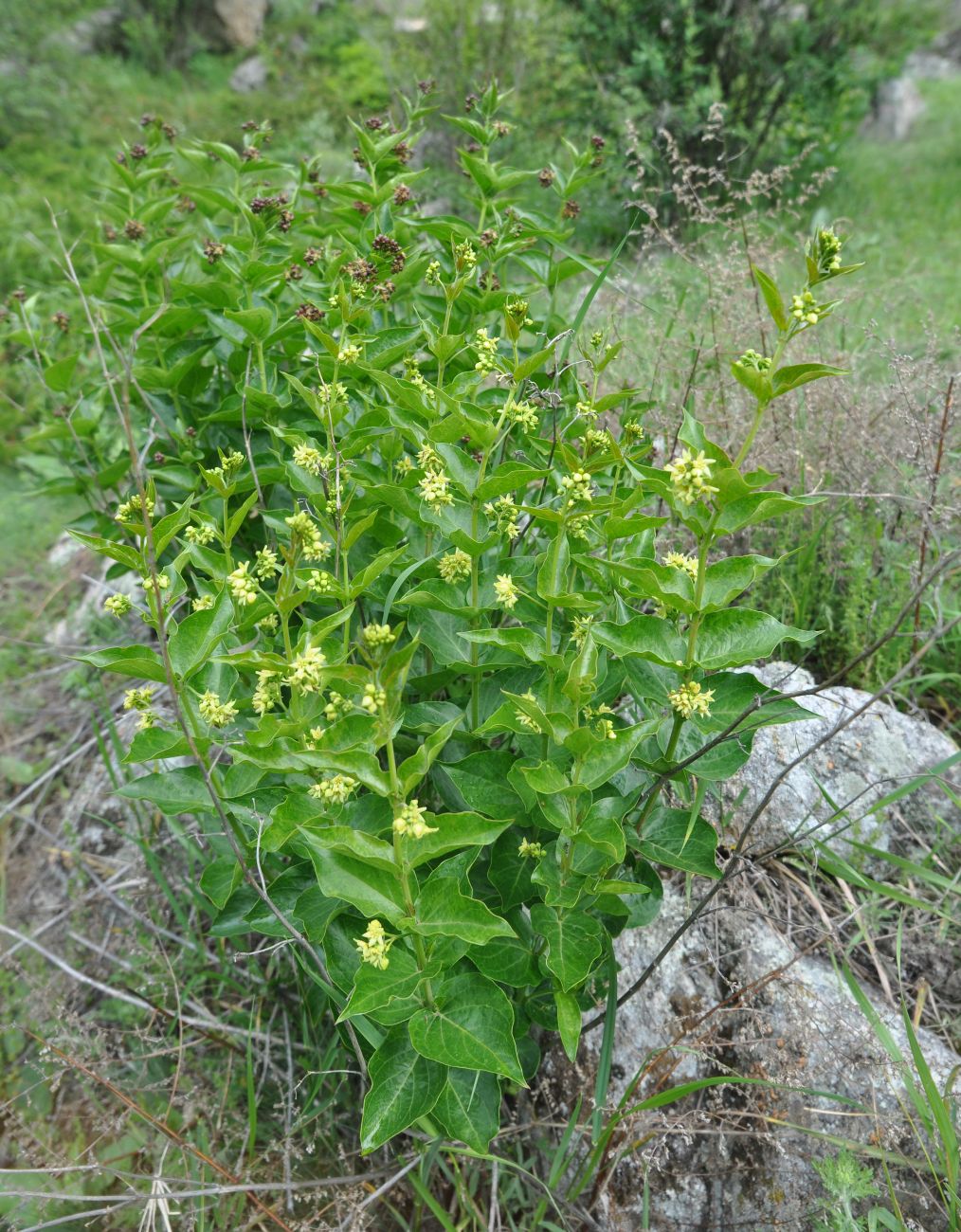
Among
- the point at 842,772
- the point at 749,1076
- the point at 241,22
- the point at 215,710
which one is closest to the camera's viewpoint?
the point at 215,710

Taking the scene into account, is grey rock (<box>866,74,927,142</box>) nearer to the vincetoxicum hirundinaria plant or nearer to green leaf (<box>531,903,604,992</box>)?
the vincetoxicum hirundinaria plant

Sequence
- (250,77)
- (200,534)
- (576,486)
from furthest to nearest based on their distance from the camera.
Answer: (250,77) < (200,534) < (576,486)

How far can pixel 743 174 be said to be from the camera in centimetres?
656

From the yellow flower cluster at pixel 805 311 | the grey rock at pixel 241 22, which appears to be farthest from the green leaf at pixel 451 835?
the grey rock at pixel 241 22

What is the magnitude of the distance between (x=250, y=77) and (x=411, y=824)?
12.0m

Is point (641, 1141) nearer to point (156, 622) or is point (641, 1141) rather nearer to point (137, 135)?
point (156, 622)

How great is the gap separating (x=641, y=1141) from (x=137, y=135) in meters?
9.21

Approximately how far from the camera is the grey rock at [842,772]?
2281 mm

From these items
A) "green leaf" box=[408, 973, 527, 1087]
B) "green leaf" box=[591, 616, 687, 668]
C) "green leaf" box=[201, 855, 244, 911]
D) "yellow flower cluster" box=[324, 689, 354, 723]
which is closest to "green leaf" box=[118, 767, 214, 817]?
"green leaf" box=[201, 855, 244, 911]

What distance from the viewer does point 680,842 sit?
174 cm

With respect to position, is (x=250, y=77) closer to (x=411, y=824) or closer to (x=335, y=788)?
(x=335, y=788)

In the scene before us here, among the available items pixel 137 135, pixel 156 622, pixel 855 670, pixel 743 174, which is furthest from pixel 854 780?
pixel 137 135

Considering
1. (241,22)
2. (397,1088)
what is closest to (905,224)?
(397,1088)

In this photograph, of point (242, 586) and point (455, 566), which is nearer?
point (242, 586)
